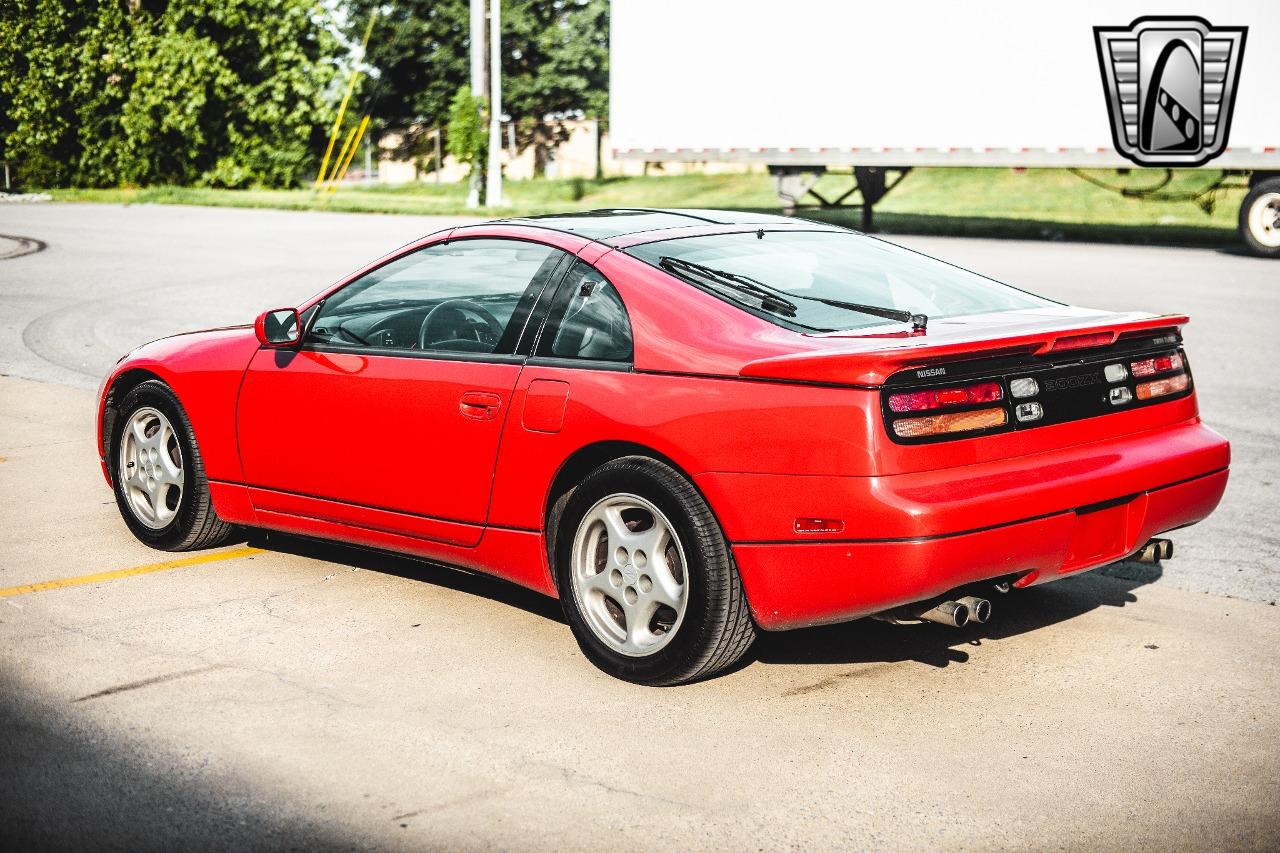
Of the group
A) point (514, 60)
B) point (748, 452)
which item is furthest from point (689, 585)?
point (514, 60)

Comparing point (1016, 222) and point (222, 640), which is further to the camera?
point (1016, 222)

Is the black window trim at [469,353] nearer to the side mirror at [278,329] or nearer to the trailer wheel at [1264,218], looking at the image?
the side mirror at [278,329]

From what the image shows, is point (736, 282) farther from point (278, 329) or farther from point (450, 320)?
point (278, 329)

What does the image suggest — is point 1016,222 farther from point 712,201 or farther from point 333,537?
point 333,537

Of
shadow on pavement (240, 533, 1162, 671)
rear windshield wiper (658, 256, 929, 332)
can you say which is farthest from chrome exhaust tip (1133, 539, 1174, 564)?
rear windshield wiper (658, 256, 929, 332)

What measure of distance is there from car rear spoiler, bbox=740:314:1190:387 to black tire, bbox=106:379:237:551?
2.60 meters

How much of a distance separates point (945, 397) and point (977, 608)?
0.64m

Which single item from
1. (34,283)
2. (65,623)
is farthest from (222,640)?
(34,283)

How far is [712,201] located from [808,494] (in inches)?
1385

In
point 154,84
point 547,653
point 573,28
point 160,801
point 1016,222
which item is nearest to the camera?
point 160,801

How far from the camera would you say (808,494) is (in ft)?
13.4

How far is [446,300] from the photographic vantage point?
5.40 metres

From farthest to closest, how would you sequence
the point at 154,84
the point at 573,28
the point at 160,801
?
the point at 573,28 < the point at 154,84 < the point at 160,801

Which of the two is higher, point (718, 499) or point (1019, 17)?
A: point (1019, 17)
